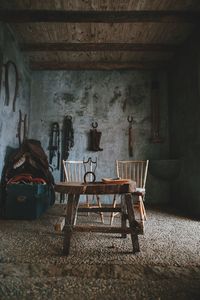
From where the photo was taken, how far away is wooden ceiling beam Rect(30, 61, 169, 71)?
16.4 feet

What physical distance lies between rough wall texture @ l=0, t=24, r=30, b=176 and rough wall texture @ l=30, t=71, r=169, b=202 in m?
0.50

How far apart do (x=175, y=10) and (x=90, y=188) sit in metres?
2.86

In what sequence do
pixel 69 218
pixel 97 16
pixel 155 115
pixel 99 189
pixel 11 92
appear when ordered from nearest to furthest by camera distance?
1. pixel 99 189
2. pixel 69 218
3. pixel 97 16
4. pixel 11 92
5. pixel 155 115

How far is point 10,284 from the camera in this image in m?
1.45

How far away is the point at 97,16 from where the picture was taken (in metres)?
3.38

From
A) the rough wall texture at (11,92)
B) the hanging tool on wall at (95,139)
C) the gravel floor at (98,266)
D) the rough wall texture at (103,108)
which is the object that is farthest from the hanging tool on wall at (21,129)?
the gravel floor at (98,266)

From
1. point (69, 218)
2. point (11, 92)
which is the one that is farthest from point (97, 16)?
point (69, 218)

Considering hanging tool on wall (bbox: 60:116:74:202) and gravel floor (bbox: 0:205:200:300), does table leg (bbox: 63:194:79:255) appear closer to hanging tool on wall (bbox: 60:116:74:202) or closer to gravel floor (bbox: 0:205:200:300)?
gravel floor (bbox: 0:205:200:300)

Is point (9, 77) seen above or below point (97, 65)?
below

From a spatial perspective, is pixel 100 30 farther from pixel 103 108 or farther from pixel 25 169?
pixel 25 169

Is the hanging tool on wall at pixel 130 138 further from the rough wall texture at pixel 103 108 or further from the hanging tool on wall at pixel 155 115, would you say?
the hanging tool on wall at pixel 155 115

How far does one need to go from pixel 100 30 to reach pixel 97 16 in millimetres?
511

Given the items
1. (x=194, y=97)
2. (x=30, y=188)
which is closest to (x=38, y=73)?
(x=30, y=188)

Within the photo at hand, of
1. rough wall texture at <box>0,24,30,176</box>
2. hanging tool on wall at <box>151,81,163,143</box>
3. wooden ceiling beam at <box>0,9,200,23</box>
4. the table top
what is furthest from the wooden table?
hanging tool on wall at <box>151,81,163,143</box>
